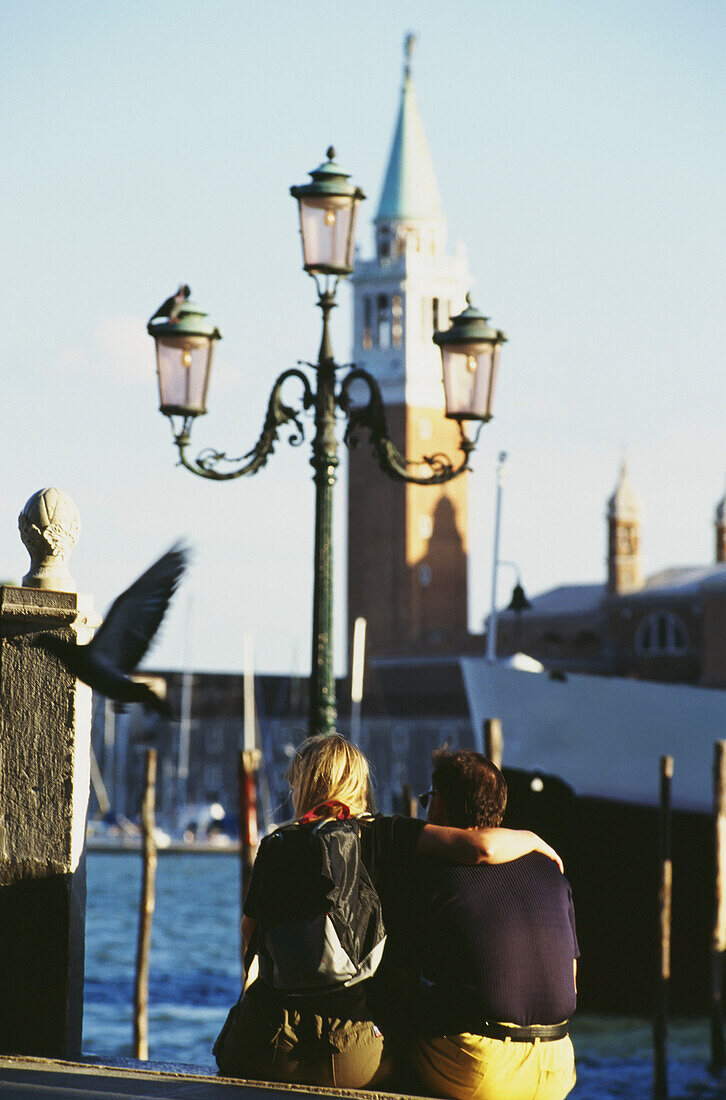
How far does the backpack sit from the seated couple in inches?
0.8

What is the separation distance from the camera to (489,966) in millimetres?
3850

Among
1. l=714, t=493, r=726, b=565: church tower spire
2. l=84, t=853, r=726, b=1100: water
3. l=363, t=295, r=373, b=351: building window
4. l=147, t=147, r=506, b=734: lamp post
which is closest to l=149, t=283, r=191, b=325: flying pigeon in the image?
l=147, t=147, r=506, b=734: lamp post

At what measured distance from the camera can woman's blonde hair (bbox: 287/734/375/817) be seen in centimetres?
394

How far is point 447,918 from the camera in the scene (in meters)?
3.88

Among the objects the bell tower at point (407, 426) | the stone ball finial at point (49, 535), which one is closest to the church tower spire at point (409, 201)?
the bell tower at point (407, 426)

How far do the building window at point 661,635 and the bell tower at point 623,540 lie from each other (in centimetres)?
183

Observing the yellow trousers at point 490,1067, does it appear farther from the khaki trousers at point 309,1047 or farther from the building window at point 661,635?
the building window at point 661,635

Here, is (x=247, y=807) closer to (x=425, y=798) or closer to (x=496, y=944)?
(x=425, y=798)

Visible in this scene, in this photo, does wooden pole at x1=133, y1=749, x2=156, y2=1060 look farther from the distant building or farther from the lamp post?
the distant building

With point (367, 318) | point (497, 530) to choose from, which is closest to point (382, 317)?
point (367, 318)

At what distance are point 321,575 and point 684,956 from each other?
12.2 m

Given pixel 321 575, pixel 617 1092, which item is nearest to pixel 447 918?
pixel 321 575

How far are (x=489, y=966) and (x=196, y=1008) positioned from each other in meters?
17.1

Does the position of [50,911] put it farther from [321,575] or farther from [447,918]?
[321,575]
